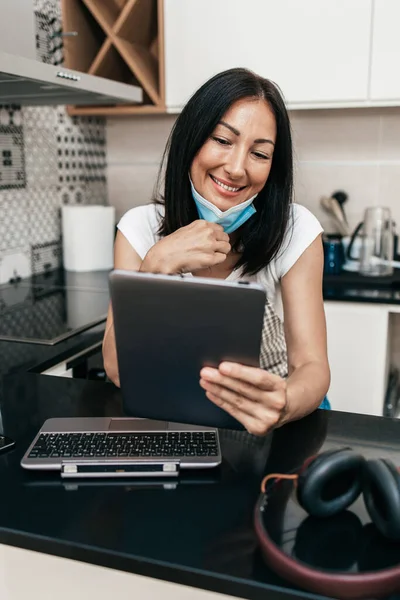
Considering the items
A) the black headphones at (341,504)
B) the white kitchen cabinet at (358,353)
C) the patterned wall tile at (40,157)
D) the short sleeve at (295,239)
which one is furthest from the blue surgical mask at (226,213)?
the patterned wall tile at (40,157)

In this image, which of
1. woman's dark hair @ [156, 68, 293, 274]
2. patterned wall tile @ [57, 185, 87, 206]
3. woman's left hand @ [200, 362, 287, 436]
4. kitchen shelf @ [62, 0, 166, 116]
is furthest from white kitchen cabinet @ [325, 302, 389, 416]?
woman's left hand @ [200, 362, 287, 436]

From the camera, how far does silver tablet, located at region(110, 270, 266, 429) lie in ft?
2.29

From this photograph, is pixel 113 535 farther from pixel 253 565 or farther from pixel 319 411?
pixel 319 411

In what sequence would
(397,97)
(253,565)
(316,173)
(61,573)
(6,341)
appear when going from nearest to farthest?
(253,565)
(61,573)
(6,341)
(397,97)
(316,173)

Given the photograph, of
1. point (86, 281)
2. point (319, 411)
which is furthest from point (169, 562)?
point (86, 281)

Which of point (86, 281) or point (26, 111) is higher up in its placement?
point (26, 111)

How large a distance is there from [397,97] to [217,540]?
1.79 meters

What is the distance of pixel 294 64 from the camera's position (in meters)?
2.09

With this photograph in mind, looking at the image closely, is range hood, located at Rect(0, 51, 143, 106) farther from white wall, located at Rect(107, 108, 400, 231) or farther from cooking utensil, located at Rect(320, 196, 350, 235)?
cooking utensil, located at Rect(320, 196, 350, 235)

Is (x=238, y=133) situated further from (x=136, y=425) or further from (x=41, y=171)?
(x=41, y=171)

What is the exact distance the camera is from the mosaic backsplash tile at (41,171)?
2102mm

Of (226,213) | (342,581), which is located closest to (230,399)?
(342,581)

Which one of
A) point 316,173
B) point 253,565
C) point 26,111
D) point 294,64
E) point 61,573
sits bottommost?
point 61,573

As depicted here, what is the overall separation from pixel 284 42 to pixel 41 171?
3.31 feet
